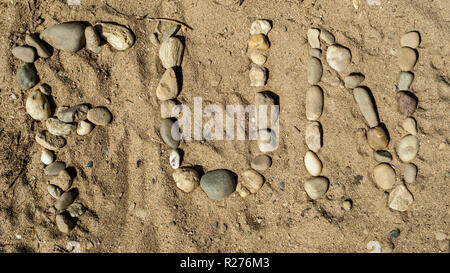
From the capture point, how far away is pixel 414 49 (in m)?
2.34

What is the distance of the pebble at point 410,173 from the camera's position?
2.23 metres

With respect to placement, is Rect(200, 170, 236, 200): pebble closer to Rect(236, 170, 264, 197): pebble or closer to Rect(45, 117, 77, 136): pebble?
Rect(236, 170, 264, 197): pebble

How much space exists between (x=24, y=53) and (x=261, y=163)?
A: 1683mm

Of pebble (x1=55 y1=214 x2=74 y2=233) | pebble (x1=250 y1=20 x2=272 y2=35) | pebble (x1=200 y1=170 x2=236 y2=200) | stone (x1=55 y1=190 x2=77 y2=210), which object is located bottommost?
pebble (x1=55 y1=214 x2=74 y2=233)

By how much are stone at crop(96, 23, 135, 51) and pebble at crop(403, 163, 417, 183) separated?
6.41 ft

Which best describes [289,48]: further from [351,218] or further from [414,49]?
[351,218]

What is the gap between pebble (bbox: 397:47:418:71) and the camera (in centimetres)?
231

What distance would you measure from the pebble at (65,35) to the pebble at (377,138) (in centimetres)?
196

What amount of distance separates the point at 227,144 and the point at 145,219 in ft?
2.29

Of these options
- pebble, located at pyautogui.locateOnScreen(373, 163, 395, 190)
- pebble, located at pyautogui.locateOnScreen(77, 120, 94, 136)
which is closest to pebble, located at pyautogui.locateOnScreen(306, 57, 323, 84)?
pebble, located at pyautogui.locateOnScreen(373, 163, 395, 190)

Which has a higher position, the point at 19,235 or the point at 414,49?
the point at 414,49

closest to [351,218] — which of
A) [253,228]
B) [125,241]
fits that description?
[253,228]

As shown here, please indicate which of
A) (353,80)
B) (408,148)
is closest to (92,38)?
(353,80)
